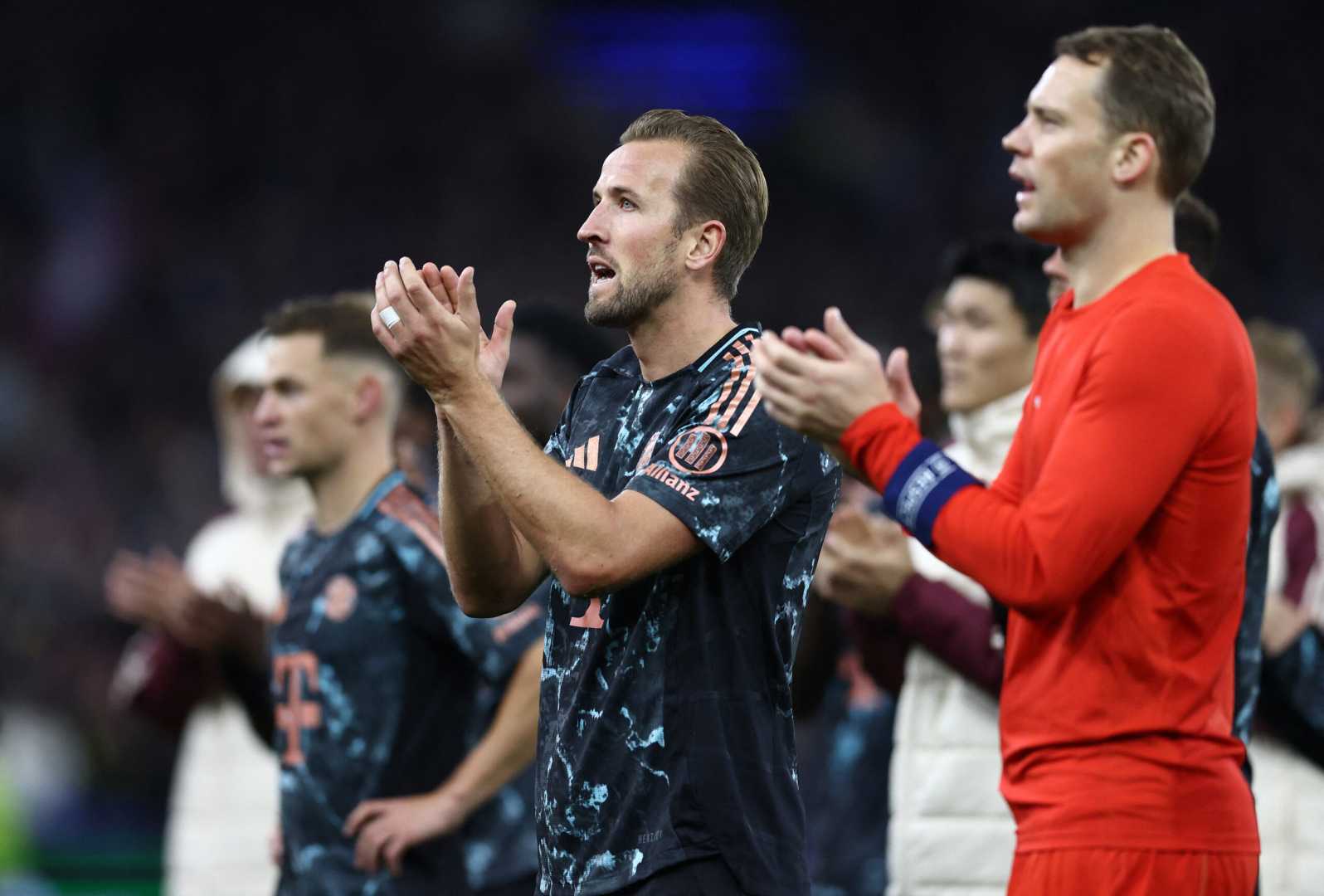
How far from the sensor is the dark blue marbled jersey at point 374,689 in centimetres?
445

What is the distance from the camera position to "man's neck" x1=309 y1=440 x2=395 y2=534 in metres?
4.82

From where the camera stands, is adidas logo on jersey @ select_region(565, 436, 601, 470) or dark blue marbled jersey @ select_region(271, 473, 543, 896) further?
dark blue marbled jersey @ select_region(271, 473, 543, 896)

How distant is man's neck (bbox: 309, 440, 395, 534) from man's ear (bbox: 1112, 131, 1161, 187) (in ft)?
8.59

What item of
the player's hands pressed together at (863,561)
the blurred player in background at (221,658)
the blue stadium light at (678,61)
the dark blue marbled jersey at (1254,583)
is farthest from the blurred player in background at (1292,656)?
the blue stadium light at (678,61)

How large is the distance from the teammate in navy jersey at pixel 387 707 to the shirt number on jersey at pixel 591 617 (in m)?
1.19

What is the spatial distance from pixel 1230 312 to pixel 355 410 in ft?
9.21

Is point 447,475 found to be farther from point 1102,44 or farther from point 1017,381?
point 1017,381

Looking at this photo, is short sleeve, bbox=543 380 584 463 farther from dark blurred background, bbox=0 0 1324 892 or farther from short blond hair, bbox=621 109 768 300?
dark blurred background, bbox=0 0 1324 892

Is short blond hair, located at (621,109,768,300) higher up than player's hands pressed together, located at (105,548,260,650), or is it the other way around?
short blond hair, located at (621,109,768,300)

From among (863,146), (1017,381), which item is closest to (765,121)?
(863,146)

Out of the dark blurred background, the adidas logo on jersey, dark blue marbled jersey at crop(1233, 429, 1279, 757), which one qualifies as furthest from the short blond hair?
the dark blurred background

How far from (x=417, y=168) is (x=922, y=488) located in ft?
46.2

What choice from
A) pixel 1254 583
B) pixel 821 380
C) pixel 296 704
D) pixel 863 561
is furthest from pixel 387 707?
pixel 821 380

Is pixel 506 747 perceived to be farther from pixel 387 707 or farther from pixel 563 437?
pixel 563 437
